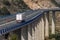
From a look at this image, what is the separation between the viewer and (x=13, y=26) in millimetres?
61312

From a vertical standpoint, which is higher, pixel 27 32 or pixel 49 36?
pixel 27 32

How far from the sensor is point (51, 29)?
120750 mm

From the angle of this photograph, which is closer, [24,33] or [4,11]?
[24,33]

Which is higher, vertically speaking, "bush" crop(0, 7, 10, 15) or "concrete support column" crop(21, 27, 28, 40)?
"concrete support column" crop(21, 27, 28, 40)

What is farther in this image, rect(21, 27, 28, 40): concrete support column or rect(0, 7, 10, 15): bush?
rect(0, 7, 10, 15): bush

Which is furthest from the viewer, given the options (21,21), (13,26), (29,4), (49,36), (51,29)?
(29,4)

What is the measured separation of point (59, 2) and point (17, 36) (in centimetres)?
A: 9449

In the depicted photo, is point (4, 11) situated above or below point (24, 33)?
below

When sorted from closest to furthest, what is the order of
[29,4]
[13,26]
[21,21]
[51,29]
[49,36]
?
1. [13,26]
2. [21,21]
3. [49,36]
4. [51,29]
5. [29,4]

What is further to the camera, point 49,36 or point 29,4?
point 29,4

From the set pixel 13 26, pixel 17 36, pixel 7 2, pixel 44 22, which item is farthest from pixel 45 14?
pixel 13 26

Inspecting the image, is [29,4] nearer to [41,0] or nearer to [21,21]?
[41,0]

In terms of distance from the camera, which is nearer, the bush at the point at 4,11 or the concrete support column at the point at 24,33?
the concrete support column at the point at 24,33

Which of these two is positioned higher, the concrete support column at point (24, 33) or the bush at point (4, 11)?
the concrete support column at point (24, 33)
